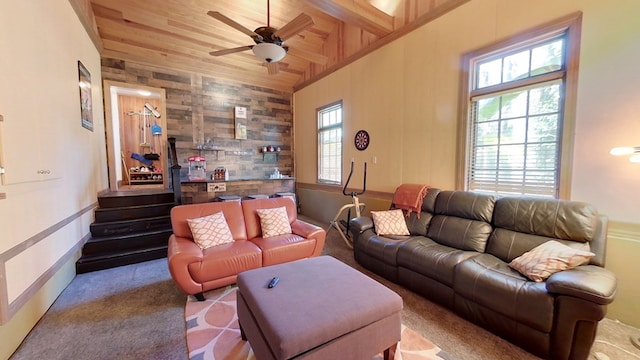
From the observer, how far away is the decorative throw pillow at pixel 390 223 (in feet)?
10.3

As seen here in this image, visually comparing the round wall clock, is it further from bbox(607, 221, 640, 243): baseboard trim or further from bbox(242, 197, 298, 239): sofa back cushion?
bbox(607, 221, 640, 243): baseboard trim

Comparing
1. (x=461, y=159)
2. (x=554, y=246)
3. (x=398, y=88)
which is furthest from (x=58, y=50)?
(x=554, y=246)

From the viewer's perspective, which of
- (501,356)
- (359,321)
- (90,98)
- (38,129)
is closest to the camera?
(359,321)

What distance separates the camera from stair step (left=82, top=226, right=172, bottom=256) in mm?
3203

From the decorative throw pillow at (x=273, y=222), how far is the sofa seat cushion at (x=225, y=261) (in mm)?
371

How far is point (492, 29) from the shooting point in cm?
284

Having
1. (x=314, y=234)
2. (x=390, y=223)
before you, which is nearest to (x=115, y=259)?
(x=314, y=234)

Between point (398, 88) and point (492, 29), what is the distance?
1352mm

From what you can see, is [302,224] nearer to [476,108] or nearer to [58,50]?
[476,108]

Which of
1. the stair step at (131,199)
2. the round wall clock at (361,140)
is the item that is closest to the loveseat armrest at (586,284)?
the round wall clock at (361,140)

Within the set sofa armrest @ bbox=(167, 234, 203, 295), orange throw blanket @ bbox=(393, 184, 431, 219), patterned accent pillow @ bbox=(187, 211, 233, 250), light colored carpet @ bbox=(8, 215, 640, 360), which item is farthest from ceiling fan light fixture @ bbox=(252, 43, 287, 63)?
light colored carpet @ bbox=(8, 215, 640, 360)

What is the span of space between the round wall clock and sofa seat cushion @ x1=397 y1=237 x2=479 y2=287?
2249 millimetres

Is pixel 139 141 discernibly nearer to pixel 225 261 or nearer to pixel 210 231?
pixel 210 231

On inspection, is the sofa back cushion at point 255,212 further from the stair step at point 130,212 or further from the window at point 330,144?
the window at point 330,144
